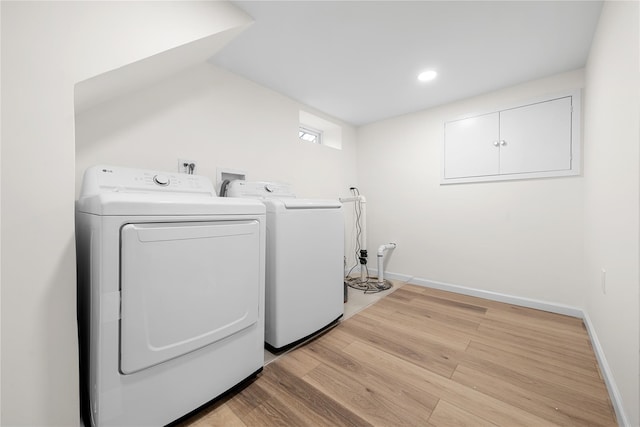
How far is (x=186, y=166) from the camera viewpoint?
166 cm

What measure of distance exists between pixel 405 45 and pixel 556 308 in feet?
7.93

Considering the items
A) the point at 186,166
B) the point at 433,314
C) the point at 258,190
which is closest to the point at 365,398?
the point at 433,314

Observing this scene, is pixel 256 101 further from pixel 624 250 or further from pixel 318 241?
pixel 624 250

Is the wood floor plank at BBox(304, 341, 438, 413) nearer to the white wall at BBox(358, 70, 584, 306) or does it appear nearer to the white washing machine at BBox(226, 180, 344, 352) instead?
the white washing machine at BBox(226, 180, 344, 352)

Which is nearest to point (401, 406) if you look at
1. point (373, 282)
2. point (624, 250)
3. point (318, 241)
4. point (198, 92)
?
point (318, 241)

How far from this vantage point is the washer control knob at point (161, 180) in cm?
129

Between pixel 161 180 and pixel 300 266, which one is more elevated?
pixel 161 180

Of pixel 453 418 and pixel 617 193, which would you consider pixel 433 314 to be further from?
pixel 617 193

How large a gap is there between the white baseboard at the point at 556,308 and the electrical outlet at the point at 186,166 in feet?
8.01

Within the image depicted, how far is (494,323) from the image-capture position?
1.82 meters

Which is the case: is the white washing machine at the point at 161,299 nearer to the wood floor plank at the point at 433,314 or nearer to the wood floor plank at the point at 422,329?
the wood floor plank at the point at 422,329

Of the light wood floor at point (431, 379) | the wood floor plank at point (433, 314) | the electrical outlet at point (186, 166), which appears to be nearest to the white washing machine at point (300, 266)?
the light wood floor at point (431, 379)

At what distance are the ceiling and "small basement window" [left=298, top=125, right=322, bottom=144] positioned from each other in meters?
0.51

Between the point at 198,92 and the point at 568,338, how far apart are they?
308 cm
